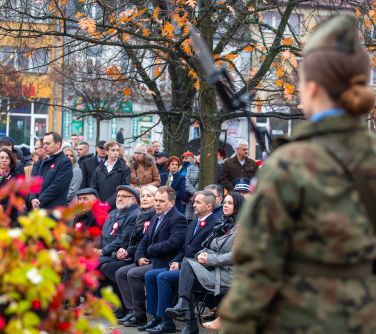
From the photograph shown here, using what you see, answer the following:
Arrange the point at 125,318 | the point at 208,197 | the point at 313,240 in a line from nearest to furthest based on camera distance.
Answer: the point at 313,240, the point at 208,197, the point at 125,318

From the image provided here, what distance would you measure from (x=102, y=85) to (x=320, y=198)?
31.4m

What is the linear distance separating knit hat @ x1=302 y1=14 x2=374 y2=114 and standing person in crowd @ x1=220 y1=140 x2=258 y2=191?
453 inches

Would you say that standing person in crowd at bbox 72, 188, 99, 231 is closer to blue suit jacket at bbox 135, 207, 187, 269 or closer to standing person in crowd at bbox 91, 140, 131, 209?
blue suit jacket at bbox 135, 207, 187, 269

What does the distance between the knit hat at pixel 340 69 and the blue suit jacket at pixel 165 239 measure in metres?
7.44

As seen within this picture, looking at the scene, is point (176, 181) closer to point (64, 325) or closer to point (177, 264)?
point (177, 264)

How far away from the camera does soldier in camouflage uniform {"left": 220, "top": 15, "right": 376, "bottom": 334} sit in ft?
11.2

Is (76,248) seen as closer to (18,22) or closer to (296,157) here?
(296,157)

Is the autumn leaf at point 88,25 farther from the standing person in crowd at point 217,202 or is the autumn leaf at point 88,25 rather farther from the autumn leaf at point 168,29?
the standing person in crowd at point 217,202

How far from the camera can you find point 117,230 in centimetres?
1210

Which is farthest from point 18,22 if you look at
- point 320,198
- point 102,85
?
point 102,85

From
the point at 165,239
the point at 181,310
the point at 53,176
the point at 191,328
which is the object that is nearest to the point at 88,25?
the point at 53,176

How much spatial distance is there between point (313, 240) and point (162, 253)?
299 inches

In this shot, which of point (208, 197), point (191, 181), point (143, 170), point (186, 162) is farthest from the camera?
point (186, 162)

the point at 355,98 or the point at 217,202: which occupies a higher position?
the point at 355,98
